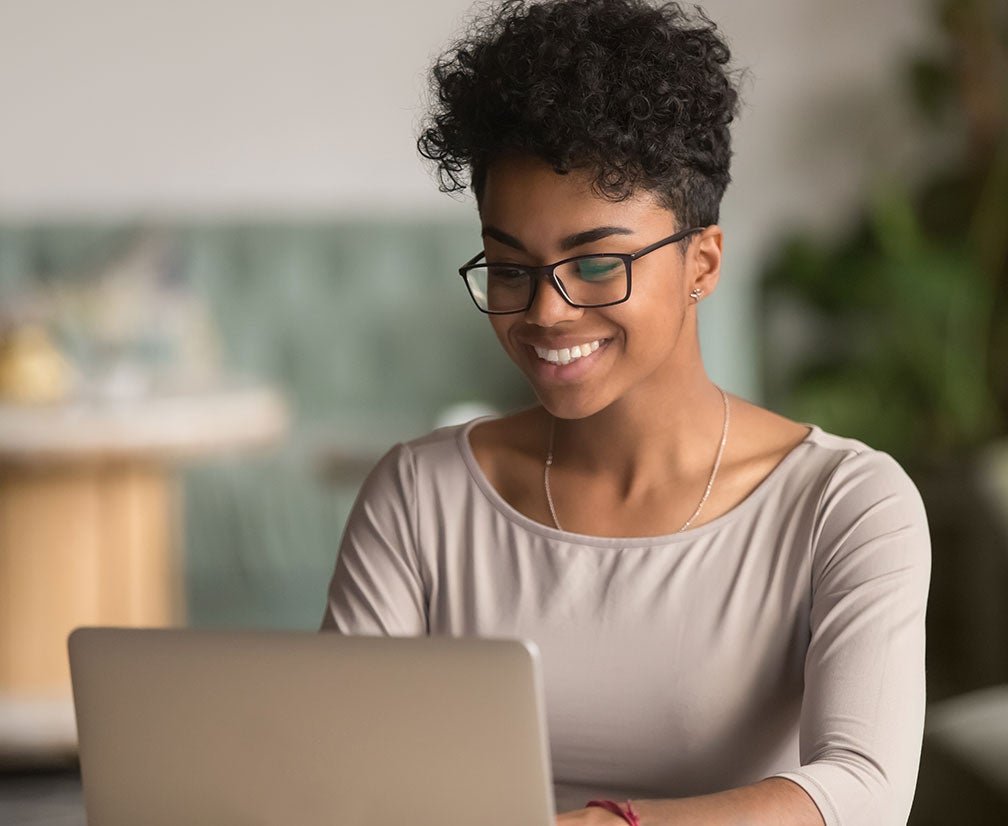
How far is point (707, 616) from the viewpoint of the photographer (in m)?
1.42

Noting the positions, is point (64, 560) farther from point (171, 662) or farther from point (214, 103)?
point (171, 662)

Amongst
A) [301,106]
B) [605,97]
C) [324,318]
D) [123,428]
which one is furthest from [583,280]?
[301,106]

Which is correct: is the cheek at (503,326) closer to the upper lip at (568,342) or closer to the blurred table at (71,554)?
the upper lip at (568,342)

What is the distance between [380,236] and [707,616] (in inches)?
131

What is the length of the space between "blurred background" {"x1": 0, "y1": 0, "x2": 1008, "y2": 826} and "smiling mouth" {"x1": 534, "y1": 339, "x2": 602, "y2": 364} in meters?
2.77

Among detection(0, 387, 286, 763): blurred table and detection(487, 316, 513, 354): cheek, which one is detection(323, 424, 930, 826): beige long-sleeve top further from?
detection(0, 387, 286, 763): blurred table

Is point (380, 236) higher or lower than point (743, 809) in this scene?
higher

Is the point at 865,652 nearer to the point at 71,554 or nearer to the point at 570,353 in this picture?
the point at 570,353

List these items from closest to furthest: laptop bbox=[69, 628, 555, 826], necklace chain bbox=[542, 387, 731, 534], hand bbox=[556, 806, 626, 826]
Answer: laptop bbox=[69, 628, 555, 826] → hand bbox=[556, 806, 626, 826] → necklace chain bbox=[542, 387, 731, 534]

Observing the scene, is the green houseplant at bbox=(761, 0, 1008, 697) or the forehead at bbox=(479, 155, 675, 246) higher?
→ the forehead at bbox=(479, 155, 675, 246)

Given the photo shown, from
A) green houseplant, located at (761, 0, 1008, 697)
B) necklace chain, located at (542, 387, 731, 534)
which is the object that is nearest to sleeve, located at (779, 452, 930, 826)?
necklace chain, located at (542, 387, 731, 534)

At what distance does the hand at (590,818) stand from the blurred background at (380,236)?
9.66 feet

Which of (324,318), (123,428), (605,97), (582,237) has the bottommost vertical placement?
(123,428)

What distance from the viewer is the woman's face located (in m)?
1.33
